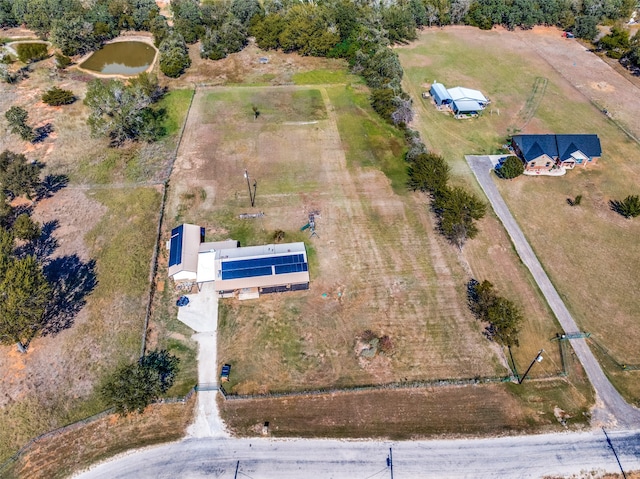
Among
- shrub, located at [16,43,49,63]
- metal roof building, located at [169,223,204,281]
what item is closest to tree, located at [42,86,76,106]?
shrub, located at [16,43,49,63]

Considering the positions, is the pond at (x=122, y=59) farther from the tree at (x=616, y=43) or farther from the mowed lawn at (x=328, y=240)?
the tree at (x=616, y=43)

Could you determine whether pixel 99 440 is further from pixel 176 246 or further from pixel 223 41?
pixel 223 41

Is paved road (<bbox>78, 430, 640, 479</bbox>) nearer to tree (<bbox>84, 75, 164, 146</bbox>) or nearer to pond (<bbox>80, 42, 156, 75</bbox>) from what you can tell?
tree (<bbox>84, 75, 164, 146</bbox>)

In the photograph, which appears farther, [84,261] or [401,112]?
[401,112]

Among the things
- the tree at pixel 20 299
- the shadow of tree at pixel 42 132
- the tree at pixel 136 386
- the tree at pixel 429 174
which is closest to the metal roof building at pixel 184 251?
the tree at pixel 136 386

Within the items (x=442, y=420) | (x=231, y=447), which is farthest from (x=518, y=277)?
(x=231, y=447)

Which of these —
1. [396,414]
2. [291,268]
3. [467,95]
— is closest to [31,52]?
[291,268]
